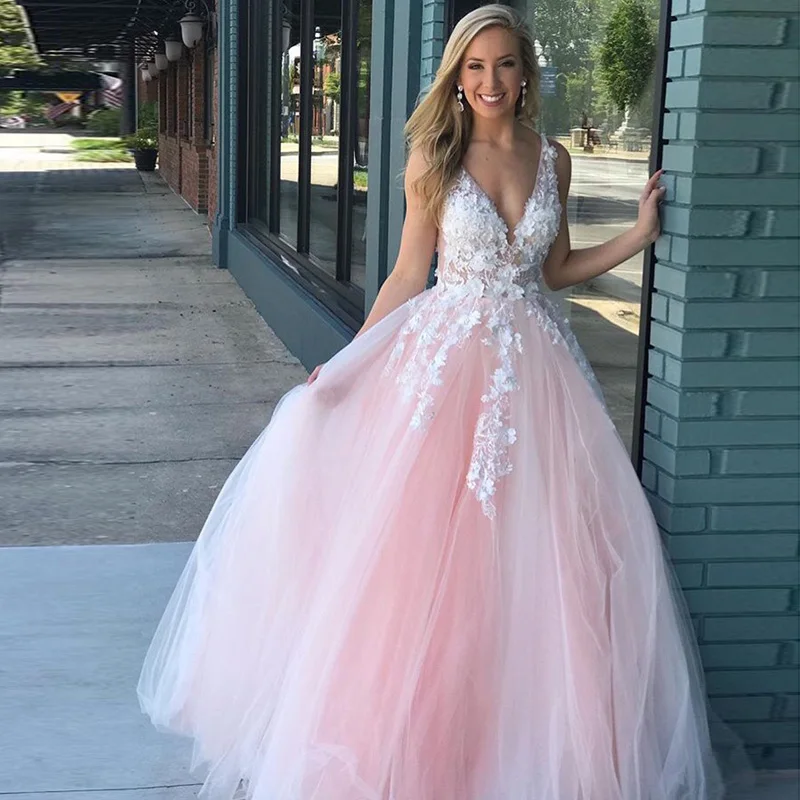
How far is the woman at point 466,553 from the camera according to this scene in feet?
9.25

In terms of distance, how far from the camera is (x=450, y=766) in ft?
9.32

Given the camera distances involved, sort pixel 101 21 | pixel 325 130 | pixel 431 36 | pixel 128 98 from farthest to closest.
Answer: pixel 128 98 → pixel 101 21 → pixel 325 130 → pixel 431 36

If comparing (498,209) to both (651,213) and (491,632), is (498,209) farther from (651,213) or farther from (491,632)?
(491,632)

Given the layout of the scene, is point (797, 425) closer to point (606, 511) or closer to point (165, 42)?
point (606, 511)

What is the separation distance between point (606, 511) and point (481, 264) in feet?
2.20

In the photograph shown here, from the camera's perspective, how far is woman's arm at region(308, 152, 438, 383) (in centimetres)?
313

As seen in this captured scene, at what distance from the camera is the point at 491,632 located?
9.34 feet

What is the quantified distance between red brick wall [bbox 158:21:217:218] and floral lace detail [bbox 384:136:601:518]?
1348cm

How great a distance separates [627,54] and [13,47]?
60.7 m

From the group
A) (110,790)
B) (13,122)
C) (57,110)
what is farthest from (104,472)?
(57,110)

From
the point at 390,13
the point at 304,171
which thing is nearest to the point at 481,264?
the point at 390,13

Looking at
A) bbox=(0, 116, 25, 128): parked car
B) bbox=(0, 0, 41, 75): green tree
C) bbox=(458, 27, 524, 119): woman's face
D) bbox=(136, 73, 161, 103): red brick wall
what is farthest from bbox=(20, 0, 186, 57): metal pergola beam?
bbox=(0, 116, 25, 128): parked car

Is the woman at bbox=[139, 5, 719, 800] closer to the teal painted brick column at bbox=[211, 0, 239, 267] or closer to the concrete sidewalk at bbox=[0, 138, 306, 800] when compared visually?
the concrete sidewalk at bbox=[0, 138, 306, 800]

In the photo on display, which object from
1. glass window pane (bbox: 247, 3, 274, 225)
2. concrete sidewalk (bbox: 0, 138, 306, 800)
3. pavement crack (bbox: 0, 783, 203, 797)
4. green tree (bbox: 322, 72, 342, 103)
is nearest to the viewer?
pavement crack (bbox: 0, 783, 203, 797)
